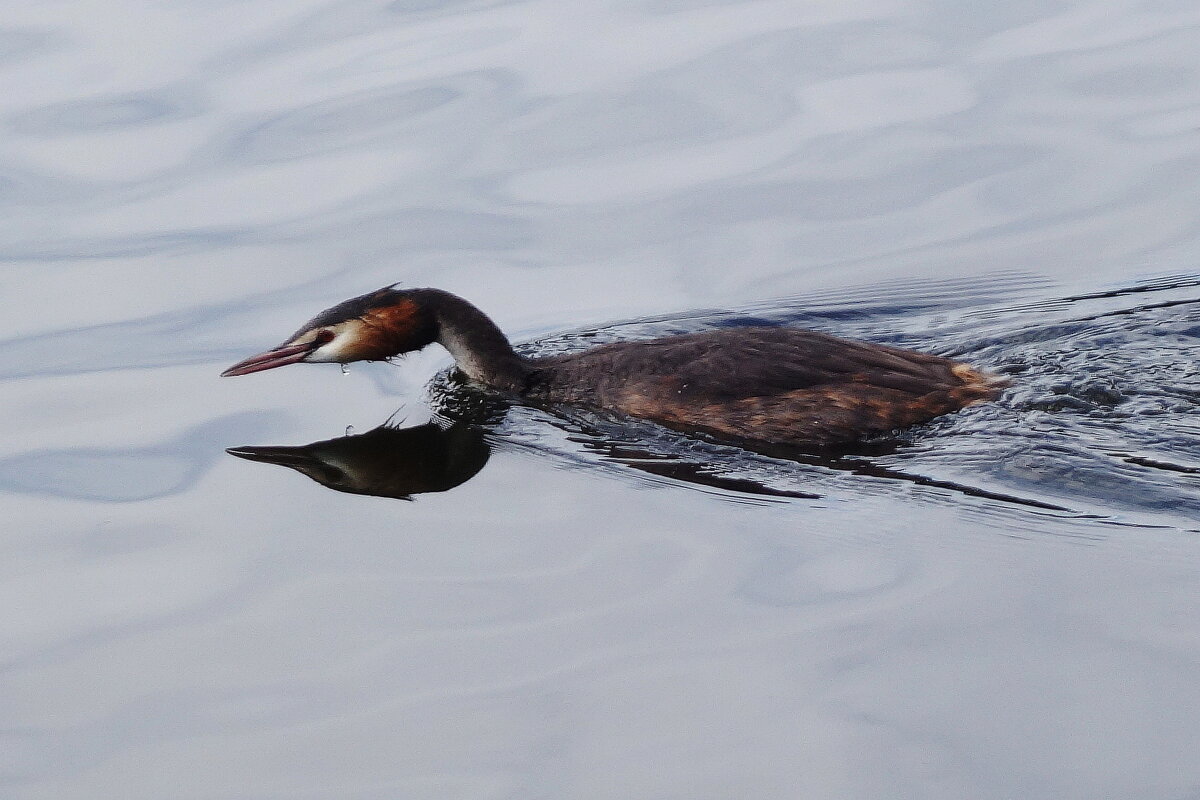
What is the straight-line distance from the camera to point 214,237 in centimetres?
1044

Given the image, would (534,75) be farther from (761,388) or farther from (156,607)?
(156,607)

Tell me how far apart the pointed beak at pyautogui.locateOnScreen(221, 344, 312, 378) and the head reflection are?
0.55 m

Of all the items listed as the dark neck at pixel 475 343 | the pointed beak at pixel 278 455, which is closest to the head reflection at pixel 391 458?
the pointed beak at pixel 278 455

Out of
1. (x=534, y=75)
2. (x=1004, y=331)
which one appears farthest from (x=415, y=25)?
(x=1004, y=331)

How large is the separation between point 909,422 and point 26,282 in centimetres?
571

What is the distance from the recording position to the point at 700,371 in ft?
25.0

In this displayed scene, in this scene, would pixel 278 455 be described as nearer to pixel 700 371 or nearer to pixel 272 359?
pixel 272 359

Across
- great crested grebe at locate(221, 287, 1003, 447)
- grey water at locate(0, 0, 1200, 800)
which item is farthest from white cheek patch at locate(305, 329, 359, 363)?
grey water at locate(0, 0, 1200, 800)

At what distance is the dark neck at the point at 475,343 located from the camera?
8.34m

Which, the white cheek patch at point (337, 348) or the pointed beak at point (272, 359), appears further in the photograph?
the white cheek patch at point (337, 348)

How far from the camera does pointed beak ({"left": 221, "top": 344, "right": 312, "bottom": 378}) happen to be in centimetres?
812

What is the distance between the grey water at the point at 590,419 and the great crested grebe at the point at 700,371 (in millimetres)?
183

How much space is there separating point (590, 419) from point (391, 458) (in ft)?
3.41

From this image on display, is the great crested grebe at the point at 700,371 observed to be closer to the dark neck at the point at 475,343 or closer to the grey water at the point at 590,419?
the dark neck at the point at 475,343
